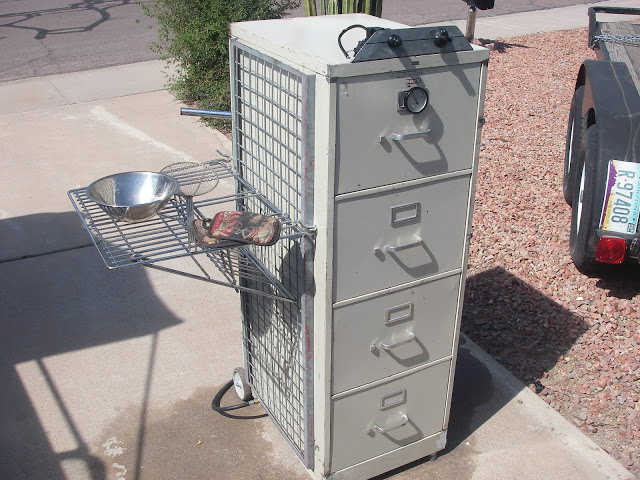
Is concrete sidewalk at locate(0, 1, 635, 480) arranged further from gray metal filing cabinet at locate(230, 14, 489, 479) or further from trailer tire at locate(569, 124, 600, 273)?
trailer tire at locate(569, 124, 600, 273)

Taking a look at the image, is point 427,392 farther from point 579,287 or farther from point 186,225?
point 579,287

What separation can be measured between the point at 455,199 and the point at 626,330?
212cm

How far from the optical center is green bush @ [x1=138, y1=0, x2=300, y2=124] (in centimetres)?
777

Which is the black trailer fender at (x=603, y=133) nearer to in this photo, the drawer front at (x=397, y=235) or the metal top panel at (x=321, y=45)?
the drawer front at (x=397, y=235)

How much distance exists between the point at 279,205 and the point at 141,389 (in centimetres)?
159

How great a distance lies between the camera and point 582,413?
367cm

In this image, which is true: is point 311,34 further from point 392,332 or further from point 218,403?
point 218,403

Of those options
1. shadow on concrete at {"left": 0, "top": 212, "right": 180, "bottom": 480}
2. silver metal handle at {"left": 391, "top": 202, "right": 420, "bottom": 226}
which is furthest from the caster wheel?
silver metal handle at {"left": 391, "top": 202, "right": 420, "bottom": 226}

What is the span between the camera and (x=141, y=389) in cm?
385

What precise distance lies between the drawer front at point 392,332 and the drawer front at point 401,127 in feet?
1.75

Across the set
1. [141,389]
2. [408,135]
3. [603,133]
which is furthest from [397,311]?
[603,133]

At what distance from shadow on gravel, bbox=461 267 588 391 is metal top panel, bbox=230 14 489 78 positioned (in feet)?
6.99

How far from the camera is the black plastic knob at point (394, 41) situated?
234 cm

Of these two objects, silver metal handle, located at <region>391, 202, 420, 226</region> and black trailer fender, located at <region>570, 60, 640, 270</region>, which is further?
black trailer fender, located at <region>570, 60, 640, 270</region>
